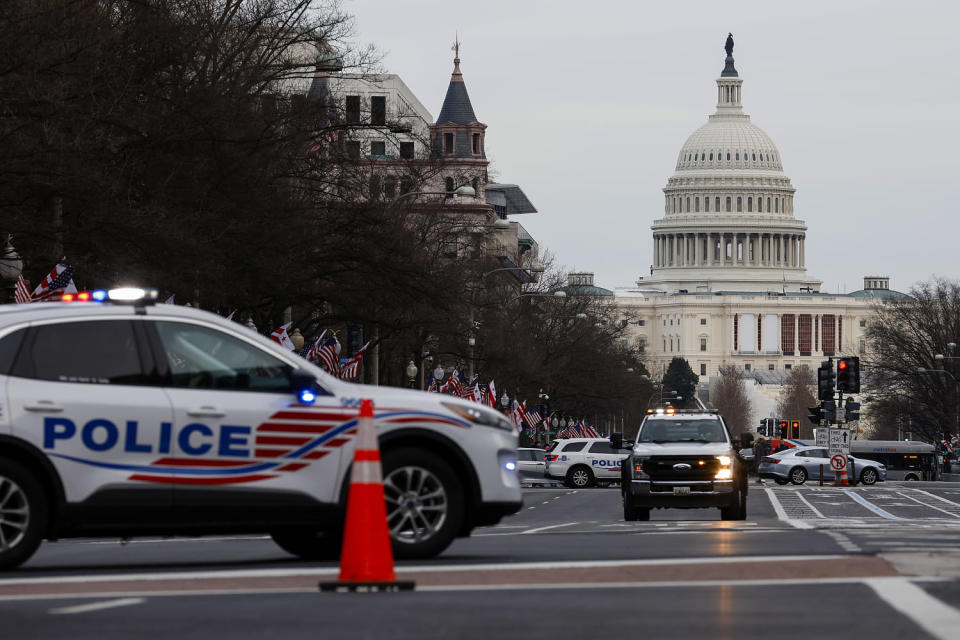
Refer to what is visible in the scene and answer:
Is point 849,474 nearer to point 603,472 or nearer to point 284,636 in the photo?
point 603,472

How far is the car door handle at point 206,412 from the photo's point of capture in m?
13.8

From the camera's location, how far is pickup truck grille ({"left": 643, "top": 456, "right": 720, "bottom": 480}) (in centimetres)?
2872

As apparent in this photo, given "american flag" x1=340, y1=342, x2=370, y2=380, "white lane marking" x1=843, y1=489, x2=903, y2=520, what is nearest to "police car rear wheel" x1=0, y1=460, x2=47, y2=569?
"white lane marking" x1=843, y1=489, x2=903, y2=520

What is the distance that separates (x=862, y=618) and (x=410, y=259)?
32921mm

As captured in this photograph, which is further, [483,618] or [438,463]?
[438,463]

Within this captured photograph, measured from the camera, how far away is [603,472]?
6388 cm

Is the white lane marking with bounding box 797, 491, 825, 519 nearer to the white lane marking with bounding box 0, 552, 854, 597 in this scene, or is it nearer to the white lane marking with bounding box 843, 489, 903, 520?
the white lane marking with bounding box 843, 489, 903, 520

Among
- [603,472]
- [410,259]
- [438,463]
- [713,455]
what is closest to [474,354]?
[603,472]

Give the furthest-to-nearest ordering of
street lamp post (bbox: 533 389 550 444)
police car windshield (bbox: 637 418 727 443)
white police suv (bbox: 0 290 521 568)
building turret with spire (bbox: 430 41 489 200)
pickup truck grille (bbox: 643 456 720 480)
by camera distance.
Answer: building turret with spire (bbox: 430 41 489 200)
street lamp post (bbox: 533 389 550 444)
police car windshield (bbox: 637 418 727 443)
pickup truck grille (bbox: 643 456 720 480)
white police suv (bbox: 0 290 521 568)

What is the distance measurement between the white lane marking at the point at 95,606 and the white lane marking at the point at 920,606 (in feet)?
13.1

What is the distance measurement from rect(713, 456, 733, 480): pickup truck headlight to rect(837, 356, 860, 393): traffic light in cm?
2621

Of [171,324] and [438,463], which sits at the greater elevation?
[171,324]

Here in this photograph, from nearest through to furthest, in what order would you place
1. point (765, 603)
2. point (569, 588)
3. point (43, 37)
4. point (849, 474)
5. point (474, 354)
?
point (765, 603) → point (569, 588) → point (43, 37) → point (849, 474) → point (474, 354)

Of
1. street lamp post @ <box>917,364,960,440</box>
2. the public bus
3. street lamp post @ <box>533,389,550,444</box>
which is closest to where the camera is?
the public bus
